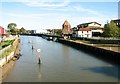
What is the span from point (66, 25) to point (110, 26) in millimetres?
66355

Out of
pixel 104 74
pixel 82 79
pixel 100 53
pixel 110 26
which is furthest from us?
pixel 110 26

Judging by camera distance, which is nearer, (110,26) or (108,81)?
(108,81)

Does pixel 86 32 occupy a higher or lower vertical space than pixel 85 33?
higher

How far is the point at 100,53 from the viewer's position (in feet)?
132

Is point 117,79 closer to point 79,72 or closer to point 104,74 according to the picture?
point 104,74

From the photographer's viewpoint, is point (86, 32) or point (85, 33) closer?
point (86, 32)

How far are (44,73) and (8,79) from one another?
3.97 meters

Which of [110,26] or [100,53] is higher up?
[110,26]

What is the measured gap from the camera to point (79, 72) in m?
25.1

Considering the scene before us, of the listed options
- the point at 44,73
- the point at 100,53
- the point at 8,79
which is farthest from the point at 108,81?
the point at 100,53

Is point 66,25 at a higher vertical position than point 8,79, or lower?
higher

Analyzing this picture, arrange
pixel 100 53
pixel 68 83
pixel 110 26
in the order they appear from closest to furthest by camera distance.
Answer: pixel 68 83 → pixel 100 53 → pixel 110 26

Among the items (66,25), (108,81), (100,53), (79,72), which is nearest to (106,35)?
(100,53)

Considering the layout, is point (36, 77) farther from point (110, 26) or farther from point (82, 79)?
point (110, 26)
